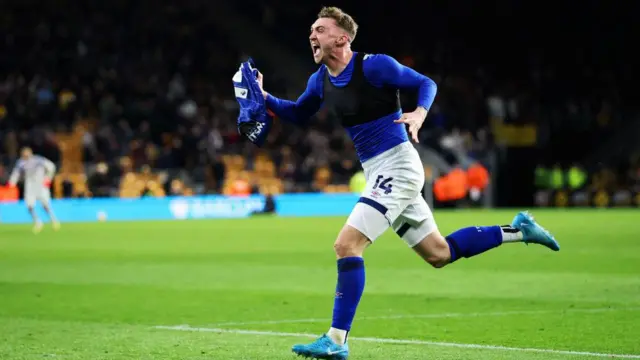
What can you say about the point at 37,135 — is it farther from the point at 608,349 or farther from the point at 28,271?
the point at 608,349

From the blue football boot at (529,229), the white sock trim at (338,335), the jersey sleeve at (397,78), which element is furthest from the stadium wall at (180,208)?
the white sock trim at (338,335)

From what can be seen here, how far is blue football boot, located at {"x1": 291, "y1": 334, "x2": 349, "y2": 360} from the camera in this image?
724 centimetres

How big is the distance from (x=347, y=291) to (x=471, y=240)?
141cm

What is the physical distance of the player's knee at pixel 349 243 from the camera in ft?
24.6

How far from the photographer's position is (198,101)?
39250 mm

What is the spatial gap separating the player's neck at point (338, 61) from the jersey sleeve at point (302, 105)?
0.23m

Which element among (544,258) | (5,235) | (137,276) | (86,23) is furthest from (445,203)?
(137,276)

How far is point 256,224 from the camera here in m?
30.4

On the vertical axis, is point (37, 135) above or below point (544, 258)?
above

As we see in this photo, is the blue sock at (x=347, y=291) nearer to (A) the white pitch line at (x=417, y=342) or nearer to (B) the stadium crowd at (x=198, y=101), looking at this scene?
(A) the white pitch line at (x=417, y=342)

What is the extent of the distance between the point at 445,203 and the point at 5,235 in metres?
19.4

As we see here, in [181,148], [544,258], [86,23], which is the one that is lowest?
[544,258]

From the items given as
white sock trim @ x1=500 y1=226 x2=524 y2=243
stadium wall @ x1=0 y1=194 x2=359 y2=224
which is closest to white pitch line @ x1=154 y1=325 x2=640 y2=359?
white sock trim @ x1=500 y1=226 x2=524 y2=243

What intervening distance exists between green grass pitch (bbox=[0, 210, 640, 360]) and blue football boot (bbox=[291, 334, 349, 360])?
0.55m
